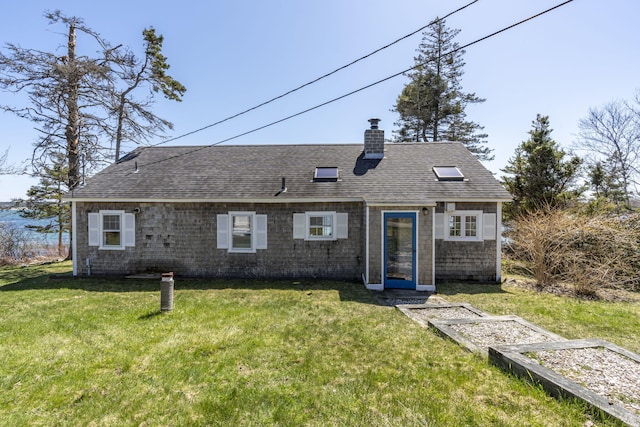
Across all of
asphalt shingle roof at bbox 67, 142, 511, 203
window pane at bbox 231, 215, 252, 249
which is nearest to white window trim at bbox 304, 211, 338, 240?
asphalt shingle roof at bbox 67, 142, 511, 203

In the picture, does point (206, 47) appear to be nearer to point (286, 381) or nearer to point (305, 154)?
point (305, 154)

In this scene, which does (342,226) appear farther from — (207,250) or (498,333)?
(498,333)

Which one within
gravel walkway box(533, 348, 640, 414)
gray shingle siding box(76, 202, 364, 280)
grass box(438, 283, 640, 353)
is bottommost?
grass box(438, 283, 640, 353)

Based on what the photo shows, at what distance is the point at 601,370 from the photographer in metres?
3.80

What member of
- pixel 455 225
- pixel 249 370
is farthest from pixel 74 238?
pixel 455 225

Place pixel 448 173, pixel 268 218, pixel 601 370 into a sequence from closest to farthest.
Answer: pixel 601 370
pixel 268 218
pixel 448 173

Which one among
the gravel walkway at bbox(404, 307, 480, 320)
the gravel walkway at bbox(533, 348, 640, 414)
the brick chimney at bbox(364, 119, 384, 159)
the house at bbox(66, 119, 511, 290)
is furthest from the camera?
the brick chimney at bbox(364, 119, 384, 159)

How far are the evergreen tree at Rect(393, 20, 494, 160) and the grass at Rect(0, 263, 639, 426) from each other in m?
18.8

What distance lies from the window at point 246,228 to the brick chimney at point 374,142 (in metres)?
5.34

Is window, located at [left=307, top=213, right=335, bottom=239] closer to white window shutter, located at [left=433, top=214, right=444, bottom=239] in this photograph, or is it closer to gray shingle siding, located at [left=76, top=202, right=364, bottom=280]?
gray shingle siding, located at [left=76, top=202, right=364, bottom=280]

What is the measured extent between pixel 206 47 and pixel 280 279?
8.87 metres

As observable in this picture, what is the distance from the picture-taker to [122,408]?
128 inches

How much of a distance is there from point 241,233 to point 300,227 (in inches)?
82.7

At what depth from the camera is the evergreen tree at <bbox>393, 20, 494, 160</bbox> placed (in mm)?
23172
